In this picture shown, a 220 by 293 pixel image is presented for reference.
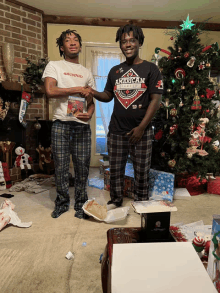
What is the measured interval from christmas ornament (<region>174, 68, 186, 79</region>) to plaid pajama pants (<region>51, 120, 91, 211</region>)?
A: 53.6 inches

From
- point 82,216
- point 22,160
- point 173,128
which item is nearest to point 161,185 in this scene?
point 173,128

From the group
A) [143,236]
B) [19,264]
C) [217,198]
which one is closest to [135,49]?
[143,236]

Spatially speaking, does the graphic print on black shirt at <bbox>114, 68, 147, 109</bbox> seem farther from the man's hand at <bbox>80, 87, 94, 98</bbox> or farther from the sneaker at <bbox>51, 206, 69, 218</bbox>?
the sneaker at <bbox>51, 206, 69, 218</bbox>

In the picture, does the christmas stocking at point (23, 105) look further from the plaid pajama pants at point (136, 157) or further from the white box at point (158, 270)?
the white box at point (158, 270)

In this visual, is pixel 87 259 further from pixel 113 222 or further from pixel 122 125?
pixel 122 125

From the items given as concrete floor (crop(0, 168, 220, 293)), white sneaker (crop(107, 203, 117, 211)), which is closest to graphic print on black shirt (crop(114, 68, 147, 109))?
white sneaker (crop(107, 203, 117, 211))

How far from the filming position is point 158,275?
65 cm

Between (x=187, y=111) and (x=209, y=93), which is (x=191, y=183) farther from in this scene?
(x=209, y=93)

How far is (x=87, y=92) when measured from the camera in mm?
1805

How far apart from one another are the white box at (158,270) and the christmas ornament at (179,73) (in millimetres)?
2207

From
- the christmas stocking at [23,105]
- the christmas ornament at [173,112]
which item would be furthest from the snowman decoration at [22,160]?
the christmas ornament at [173,112]

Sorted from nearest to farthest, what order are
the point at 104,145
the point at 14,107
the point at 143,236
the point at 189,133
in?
the point at 143,236 < the point at 189,133 < the point at 14,107 < the point at 104,145

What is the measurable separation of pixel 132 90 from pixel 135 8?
2.29 metres

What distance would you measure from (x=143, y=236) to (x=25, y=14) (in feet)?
12.1
